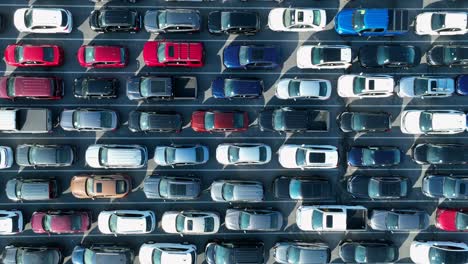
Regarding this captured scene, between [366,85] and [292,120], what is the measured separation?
15.4ft

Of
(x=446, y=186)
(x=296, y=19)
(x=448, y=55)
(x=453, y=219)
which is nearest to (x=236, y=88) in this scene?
(x=296, y=19)

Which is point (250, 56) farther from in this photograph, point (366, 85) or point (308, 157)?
point (366, 85)

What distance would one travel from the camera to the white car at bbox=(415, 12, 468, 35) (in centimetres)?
2564

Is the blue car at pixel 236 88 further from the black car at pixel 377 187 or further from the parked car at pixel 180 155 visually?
the black car at pixel 377 187

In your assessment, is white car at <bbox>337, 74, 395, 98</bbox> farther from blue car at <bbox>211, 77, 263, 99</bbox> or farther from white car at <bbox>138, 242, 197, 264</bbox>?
white car at <bbox>138, 242, 197, 264</bbox>

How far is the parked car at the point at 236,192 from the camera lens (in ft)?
83.9

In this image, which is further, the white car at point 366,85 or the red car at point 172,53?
the white car at point 366,85

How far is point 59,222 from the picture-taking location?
25.3 meters

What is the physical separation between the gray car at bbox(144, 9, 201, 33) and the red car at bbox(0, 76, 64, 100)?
6427 millimetres

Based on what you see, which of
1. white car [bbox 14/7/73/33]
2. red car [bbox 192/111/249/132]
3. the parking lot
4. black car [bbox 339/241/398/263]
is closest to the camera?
white car [bbox 14/7/73/33]

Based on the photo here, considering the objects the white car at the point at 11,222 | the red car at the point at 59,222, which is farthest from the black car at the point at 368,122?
the white car at the point at 11,222

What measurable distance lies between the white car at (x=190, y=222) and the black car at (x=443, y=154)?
12799 millimetres

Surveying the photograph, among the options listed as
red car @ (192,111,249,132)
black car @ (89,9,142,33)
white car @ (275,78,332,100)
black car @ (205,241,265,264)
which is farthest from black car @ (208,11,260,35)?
black car @ (205,241,265,264)

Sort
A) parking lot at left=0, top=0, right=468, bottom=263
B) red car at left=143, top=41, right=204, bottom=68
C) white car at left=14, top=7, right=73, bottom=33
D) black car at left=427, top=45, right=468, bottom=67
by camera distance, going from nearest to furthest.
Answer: white car at left=14, top=7, right=73, bottom=33 → red car at left=143, top=41, right=204, bottom=68 → black car at left=427, top=45, right=468, bottom=67 → parking lot at left=0, top=0, right=468, bottom=263
